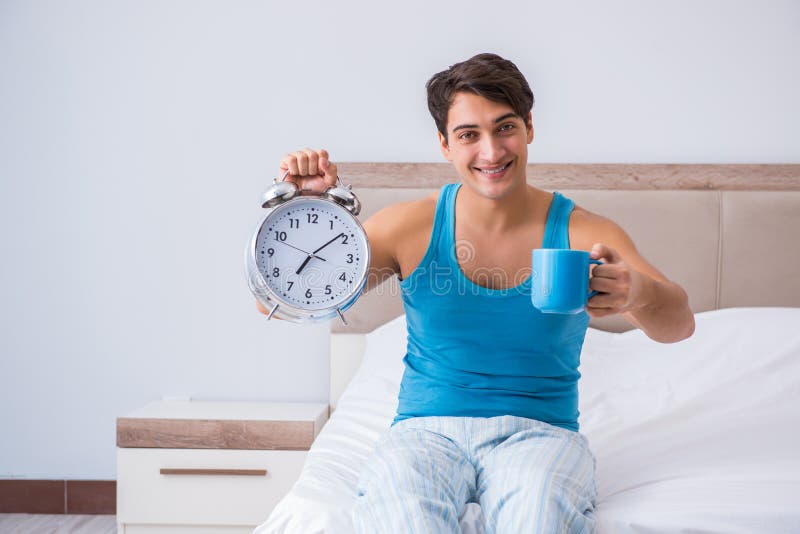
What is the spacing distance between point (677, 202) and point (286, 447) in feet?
4.76

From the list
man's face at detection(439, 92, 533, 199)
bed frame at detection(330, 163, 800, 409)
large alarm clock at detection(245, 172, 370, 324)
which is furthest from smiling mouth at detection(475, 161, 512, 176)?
bed frame at detection(330, 163, 800, 409)

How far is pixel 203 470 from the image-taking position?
198 cm

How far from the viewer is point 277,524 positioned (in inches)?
44.1

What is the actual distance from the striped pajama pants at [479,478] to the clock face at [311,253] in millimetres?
281

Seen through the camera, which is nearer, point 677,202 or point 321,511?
point 321,511

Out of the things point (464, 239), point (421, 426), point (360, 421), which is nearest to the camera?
point (421, 426)

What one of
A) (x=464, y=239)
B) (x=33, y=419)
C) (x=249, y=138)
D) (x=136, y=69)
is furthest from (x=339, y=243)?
(x=33, y=419)

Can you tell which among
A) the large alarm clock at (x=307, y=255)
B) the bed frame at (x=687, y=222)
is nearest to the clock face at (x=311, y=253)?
the large alarm clock at (x=307, y=255)

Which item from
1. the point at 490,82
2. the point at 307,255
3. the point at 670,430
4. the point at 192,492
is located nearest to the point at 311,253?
the point at 307,255

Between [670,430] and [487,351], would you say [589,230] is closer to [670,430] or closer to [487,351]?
[487,351]

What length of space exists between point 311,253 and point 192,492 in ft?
3.77

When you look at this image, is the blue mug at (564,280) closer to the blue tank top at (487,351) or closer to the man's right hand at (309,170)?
the blue tank top at (487,351)

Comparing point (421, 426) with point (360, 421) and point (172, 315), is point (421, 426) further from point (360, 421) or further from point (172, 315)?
point (172, 315)

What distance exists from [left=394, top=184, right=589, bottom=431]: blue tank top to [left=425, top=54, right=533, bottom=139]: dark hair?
0.27 meters
